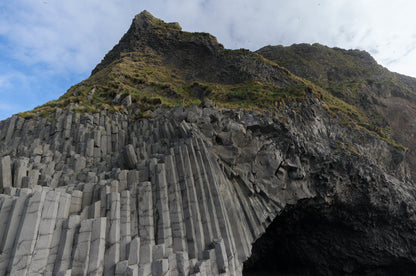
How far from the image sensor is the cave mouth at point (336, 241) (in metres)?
16.5

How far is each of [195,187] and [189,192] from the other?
42 cm

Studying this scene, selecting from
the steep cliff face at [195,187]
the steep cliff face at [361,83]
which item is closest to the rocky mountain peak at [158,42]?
the steep cliff face at [195,187]

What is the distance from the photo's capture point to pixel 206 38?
35031mm

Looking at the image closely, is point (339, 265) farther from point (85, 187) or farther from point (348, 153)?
point (85, 187)

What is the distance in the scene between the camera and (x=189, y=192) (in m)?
9.38

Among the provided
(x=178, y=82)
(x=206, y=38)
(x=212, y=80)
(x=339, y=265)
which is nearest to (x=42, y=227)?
(x=339, y=265)

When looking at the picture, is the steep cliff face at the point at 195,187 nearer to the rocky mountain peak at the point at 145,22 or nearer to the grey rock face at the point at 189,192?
the grey rock face at the point at 189,192

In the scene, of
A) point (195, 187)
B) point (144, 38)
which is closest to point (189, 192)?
point (195, 187)

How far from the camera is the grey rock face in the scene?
575cm

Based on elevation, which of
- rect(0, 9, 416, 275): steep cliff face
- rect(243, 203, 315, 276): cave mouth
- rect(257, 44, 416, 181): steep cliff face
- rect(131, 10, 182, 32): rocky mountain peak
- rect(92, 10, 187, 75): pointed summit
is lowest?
rect(243, 203, 315, 276): cave mouth

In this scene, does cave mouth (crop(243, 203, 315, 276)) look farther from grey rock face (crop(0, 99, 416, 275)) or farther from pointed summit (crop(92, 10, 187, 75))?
pointed summit (crop(92, 10, 187, 75))

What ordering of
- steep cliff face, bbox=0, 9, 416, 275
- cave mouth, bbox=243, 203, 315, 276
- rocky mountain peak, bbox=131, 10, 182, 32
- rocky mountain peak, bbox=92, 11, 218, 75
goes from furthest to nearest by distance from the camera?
rocky mountain peak, bbox=131, 10, 182, 32 → rocky mountain peak, bbox=92, 11, 218, 75 → cave mouth, bbox=243, 203, 315, 276 → steep cliff face, bbox=0, 9, 416, 275

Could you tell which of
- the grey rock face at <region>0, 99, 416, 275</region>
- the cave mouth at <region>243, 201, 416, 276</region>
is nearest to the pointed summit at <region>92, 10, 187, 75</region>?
the grey rock face at <region>0, 99, 416, 275</region>

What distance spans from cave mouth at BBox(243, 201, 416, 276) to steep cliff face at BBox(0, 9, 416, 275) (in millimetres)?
87
